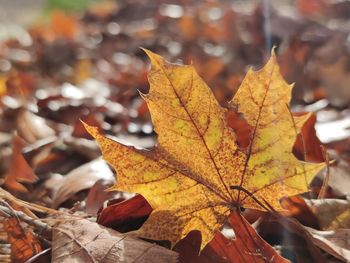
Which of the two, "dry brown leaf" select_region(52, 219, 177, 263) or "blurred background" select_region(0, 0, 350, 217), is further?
"blurred background" select_region(0, 0, 350, 217)

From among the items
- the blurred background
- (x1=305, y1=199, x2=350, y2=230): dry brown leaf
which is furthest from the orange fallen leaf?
the blurred background

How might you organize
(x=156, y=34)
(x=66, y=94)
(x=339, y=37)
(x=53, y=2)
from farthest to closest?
(x=53, y=2) < (x=156, y=34) < (x=339, y=37) < (x=66, y=94)

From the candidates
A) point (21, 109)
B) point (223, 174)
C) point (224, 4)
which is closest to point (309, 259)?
point (223, 174)

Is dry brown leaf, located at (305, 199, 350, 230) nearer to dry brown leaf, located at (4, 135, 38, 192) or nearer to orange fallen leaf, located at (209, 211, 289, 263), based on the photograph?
orange fallen leaf, located at (209, 211, 289, 263)

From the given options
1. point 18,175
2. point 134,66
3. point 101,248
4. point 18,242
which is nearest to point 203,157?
point 101,248

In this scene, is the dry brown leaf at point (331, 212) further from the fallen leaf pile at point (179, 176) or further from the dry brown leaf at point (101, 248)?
the dry brown leaf at point (101, 248)

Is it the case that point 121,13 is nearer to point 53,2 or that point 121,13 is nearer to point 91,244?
point 53,2
